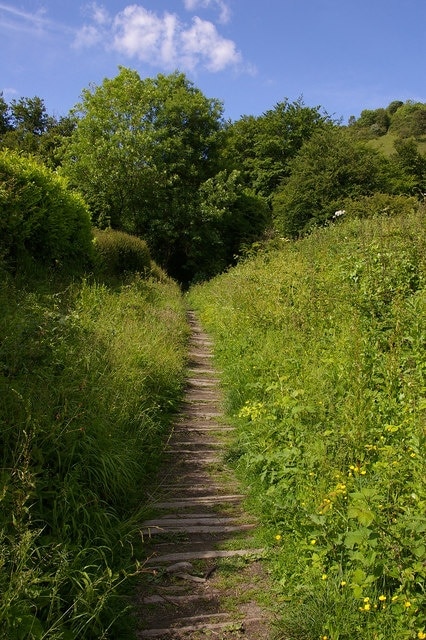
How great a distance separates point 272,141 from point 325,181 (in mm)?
16882

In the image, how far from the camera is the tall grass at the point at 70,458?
2.68 m

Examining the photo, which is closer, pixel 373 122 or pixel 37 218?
pixel 37 218

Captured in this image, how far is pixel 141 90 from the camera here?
81.3 ft

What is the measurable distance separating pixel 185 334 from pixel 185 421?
4957mm

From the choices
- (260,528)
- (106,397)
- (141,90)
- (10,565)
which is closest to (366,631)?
(260,528)

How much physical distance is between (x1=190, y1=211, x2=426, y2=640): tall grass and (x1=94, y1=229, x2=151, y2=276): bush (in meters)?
5.52

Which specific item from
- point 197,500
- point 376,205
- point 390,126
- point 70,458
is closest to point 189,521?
point 197,500

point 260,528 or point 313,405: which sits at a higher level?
point 313,405

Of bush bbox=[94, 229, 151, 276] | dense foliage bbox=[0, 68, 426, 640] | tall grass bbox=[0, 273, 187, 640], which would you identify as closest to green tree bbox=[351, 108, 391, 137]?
bush bbox=[94, 229, 151, 276]

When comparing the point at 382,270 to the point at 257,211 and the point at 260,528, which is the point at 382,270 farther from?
the point at 257,211

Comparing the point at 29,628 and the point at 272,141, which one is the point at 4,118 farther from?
the point at 29,628

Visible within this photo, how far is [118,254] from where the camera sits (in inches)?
563

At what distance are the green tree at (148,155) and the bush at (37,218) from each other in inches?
512

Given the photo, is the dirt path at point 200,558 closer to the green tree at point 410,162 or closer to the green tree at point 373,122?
the green tree at point 410,162
